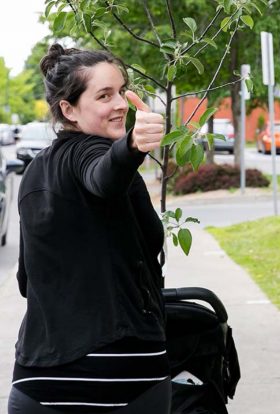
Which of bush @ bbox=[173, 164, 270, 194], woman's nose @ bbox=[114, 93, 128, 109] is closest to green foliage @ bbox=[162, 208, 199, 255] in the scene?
woman's nose @ bbox=[114, 93, 128, 109]

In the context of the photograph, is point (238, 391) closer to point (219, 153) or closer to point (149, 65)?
point (149, 65)

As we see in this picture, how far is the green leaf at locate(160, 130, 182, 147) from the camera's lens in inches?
95.1

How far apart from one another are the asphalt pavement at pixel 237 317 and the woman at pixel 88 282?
292cm

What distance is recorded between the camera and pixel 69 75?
2.59 meters

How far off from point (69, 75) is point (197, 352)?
1.24 meters

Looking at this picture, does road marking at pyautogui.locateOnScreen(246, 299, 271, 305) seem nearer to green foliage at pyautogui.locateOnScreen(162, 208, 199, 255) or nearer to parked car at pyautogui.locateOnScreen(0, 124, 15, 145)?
green foliage at pyautogui.locateOnScreen(162, 208, 199, 255)

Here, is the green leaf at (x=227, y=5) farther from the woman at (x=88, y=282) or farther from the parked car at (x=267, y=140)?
the parked car at (x=267, y=140)

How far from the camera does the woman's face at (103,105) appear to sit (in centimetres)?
255

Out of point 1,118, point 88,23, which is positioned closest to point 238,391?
point 88,23

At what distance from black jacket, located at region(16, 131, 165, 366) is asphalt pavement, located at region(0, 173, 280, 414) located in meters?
2.97

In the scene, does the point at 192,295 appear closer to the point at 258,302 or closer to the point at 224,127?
the point at 258,302

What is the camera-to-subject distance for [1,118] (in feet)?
306

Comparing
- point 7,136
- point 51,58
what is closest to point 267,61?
point 51,58

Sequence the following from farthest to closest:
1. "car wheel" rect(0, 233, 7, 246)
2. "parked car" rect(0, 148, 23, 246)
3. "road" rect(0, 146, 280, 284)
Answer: "car wheel" rect(0, 233, 7, 246) → "road" rect(0, 146, 280, 284) → "parked car" rect(0, 148, 23, 246)
